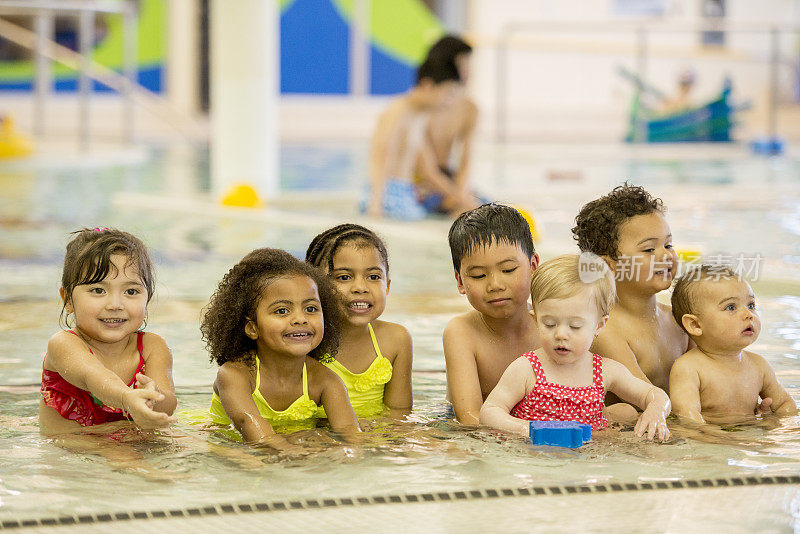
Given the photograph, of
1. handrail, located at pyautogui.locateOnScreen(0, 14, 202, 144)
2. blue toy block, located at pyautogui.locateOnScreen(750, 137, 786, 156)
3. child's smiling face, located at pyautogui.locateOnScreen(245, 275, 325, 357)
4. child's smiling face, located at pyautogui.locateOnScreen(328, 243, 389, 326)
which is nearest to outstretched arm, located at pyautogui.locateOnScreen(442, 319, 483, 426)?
child's smiling face, located at pyautogui.locateOnScreen(328, 243, 389, 326)

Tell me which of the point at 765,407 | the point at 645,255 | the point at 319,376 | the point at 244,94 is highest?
the point at 244,94

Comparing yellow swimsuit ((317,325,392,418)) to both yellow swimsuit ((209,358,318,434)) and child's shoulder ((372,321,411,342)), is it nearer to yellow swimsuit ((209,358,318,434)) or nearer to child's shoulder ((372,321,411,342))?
child's shoulder ((372,321,411,342))

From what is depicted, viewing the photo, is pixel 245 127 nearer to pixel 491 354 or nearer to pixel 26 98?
pixel 491 354

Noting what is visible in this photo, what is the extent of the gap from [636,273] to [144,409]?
4.94 ft

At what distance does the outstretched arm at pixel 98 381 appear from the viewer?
2.95 meters

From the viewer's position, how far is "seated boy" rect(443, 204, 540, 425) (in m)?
3.34

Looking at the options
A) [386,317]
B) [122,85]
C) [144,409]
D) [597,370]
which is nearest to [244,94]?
[386,317]

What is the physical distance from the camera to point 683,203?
952cm

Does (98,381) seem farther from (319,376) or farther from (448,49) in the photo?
(448,49)

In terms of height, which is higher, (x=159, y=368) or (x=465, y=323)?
(x=465, y=323)

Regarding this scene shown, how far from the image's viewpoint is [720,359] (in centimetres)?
344

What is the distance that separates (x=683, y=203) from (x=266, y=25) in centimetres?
375

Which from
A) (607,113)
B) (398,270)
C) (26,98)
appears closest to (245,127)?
(398,270)

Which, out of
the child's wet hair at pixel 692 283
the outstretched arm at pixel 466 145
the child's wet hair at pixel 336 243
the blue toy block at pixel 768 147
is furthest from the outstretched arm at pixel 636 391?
the blue toy block at pixel 768 147
